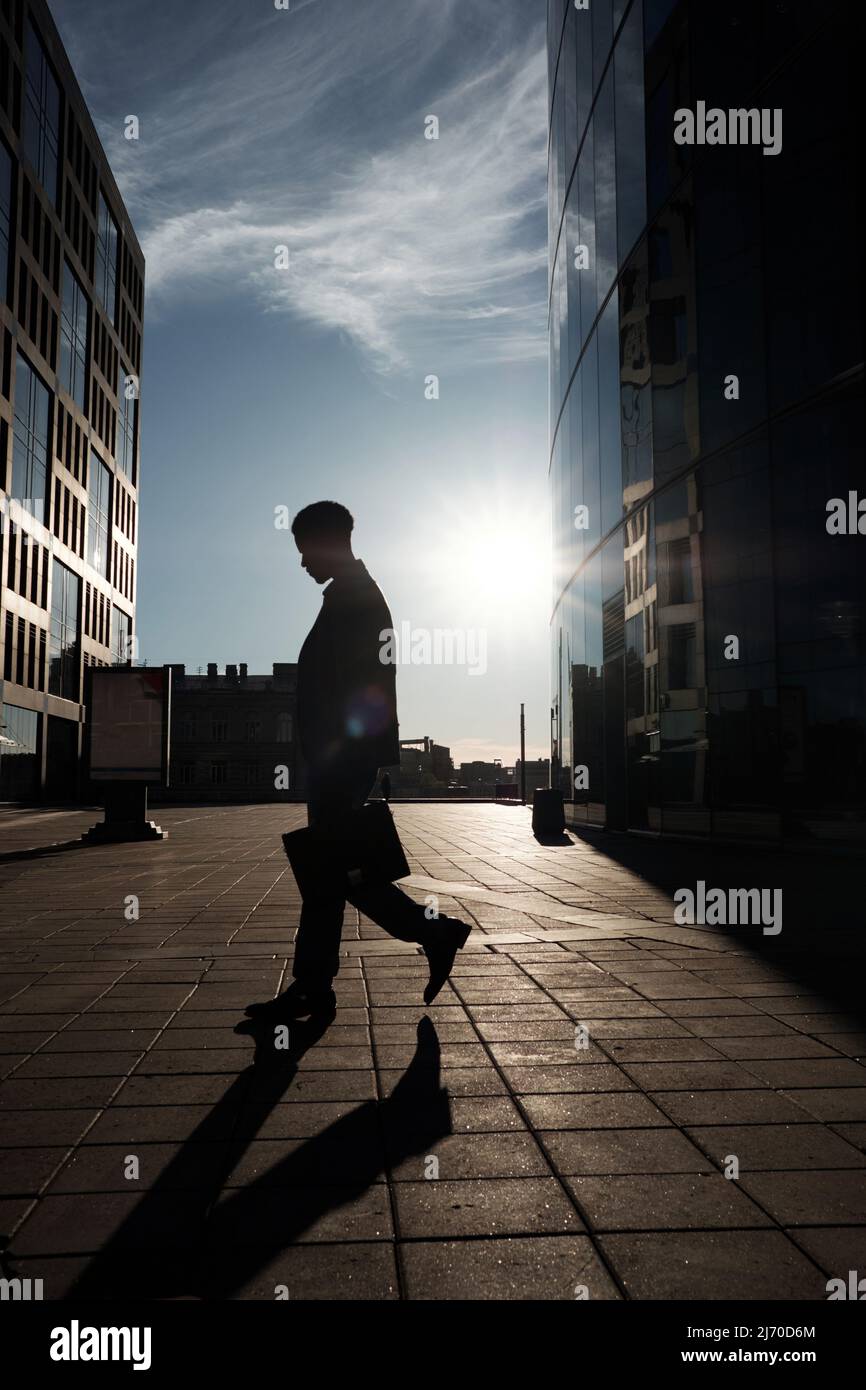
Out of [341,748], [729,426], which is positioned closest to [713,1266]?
[341,748]

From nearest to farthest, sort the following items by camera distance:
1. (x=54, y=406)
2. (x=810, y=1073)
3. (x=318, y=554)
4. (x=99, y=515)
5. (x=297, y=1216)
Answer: (x=297, y=1216)
(x=810, y=1073)
(x=318, y=554)
(x=54, y=406)
(x=99, y=515)

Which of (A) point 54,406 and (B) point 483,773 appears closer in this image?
(A) point 54,406

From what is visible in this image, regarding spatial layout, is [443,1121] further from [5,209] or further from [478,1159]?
[5,209]

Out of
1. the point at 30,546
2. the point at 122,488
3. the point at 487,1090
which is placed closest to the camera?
the point at 487,1090

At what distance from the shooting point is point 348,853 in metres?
4.05

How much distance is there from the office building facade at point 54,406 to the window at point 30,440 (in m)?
0.08

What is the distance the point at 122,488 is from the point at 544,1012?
177ft

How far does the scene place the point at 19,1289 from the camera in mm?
1938

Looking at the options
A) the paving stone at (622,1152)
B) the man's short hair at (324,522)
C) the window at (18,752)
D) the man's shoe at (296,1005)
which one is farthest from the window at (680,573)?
the window at (18,752)

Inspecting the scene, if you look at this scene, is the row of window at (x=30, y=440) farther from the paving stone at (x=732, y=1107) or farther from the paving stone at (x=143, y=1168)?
the paving stone at (x=732, y=1107)

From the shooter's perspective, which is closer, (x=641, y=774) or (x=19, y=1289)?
(x=19, y=1289)

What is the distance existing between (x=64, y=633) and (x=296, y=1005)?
1675 inches

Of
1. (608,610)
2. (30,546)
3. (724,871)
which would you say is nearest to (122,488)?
(30,546)
